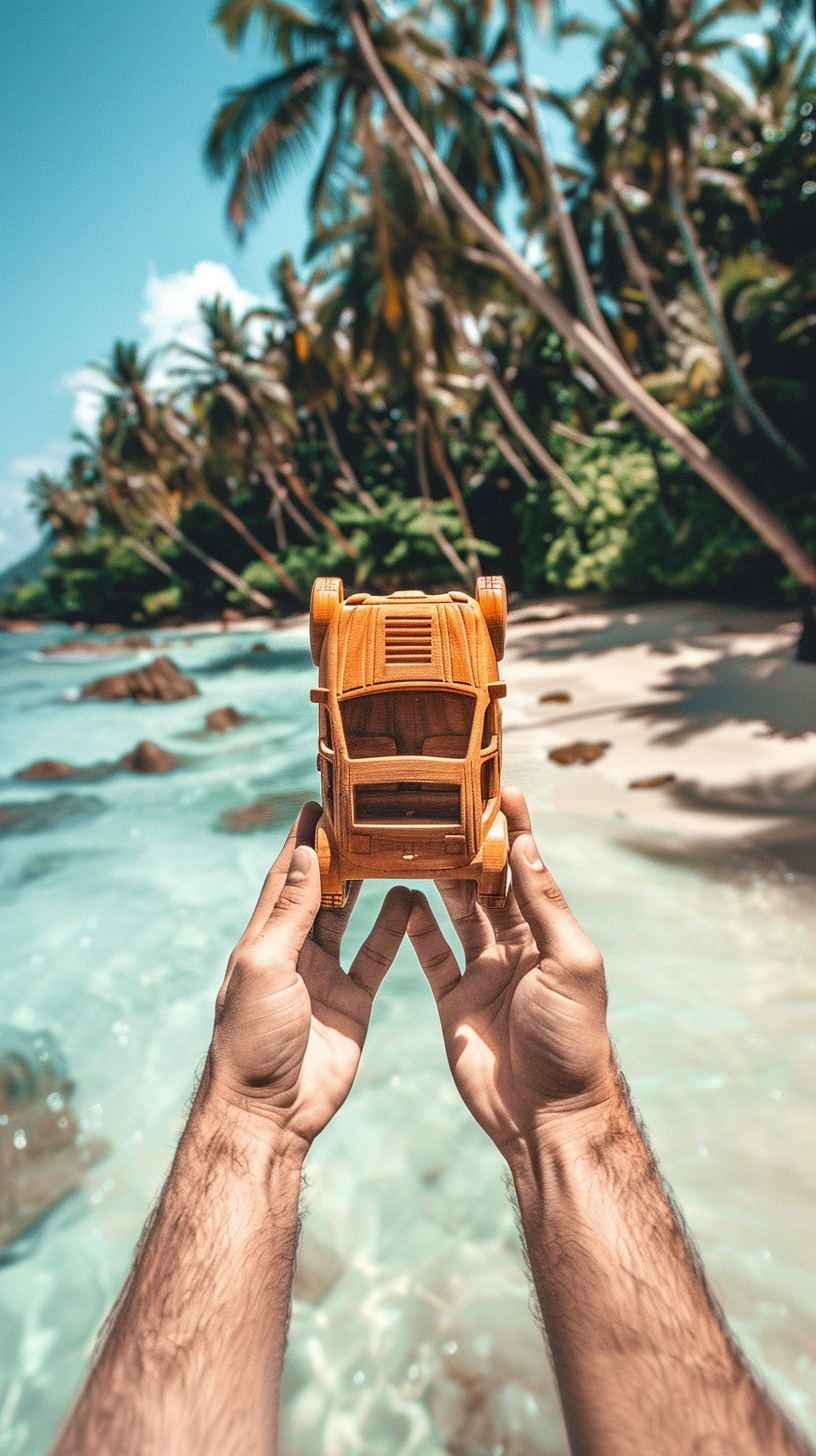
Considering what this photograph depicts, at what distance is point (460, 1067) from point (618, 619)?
1479 centimetres

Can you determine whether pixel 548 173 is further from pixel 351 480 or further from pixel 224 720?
pixel 351 480

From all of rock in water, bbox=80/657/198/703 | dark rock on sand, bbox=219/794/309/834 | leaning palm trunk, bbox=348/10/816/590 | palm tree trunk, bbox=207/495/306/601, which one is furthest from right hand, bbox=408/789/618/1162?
palm tree trunk, bbox=207/495/306/601

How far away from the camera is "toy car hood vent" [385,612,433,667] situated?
174 cm

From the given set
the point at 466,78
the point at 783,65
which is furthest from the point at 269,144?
the point at 783,65

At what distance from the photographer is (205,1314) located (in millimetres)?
1382

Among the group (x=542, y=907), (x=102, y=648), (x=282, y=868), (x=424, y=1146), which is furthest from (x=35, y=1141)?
(x=102, y=648)

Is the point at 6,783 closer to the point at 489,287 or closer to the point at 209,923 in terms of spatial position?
the point at 209,923

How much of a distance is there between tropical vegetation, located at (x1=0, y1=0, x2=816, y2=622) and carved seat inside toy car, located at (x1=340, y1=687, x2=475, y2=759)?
462mm

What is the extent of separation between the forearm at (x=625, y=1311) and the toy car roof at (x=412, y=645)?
0.99 m

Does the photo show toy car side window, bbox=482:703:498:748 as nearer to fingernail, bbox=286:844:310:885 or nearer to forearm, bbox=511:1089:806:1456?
fingernail, bbox=286:844:310:885

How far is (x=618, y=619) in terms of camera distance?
51.5ft

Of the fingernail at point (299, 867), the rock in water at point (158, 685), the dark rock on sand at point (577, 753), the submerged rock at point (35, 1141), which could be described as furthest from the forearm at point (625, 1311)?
the rock in water at point (158, 685)

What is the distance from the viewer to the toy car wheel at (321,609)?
5.92 feet

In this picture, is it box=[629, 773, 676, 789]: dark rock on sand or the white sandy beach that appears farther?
box=[629, 773, 676, 789]: dark rock on sand
